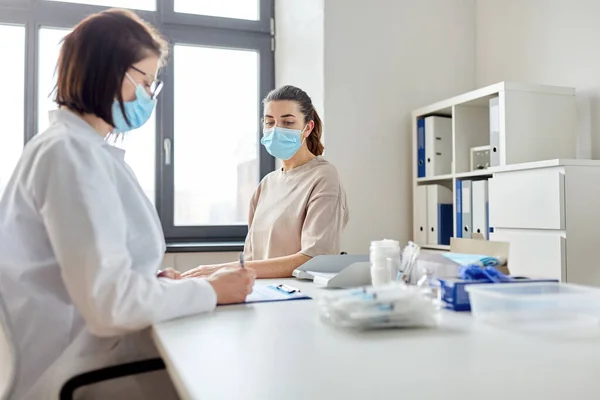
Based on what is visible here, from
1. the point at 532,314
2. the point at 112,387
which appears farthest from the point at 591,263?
the point at 112,387

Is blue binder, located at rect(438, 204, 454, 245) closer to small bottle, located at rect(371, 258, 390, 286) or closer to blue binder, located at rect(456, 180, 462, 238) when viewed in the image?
blue binder, located at rect(456, 180, 462, 238)

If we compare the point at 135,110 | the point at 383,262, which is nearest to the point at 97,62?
the point at 135,110

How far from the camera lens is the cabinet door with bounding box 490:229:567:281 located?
2004mm

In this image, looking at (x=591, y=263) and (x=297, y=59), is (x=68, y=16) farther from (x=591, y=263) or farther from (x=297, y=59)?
(x=591, y=263)

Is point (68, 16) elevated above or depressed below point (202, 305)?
above

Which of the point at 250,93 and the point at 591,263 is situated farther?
the point at 250,93

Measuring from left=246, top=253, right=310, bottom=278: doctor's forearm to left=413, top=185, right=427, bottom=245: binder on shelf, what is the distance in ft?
4.16

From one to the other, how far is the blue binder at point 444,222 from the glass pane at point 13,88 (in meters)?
2.21

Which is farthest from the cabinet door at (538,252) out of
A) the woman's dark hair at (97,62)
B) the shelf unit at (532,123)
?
the woman's dark hair at (97,62)

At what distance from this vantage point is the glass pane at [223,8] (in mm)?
3133

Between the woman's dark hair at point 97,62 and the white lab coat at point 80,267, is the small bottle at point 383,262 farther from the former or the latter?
the woman's dark hair at point 97,62

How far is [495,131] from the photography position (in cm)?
235

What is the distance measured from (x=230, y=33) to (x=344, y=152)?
1051 millimetres

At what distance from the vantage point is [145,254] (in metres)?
0.99
